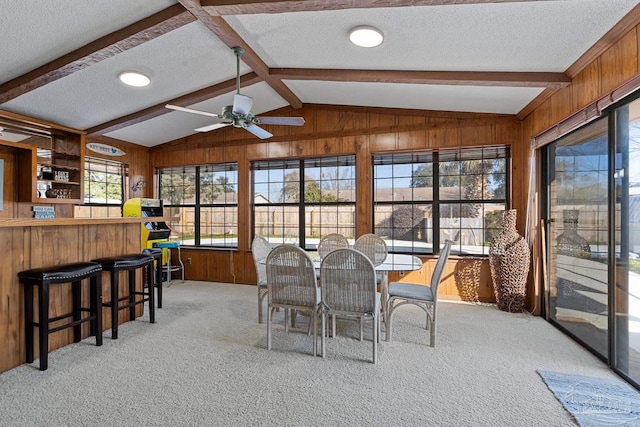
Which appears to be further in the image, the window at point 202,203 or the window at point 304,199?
the window at point 202,203

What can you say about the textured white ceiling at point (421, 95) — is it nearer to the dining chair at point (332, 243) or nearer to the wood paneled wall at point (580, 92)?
the wood paneled wall at point (580, 92)

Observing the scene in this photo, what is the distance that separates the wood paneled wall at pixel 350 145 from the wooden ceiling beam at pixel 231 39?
41.2 inches

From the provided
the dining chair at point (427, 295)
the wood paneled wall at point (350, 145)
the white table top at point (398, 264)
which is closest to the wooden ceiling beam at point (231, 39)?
the wood paneled wall at point (350, 145)

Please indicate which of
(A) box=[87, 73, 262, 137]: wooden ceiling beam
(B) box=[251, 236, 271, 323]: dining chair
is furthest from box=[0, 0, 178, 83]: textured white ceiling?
(B) box=[251, 236, 271, 323]: dining chair

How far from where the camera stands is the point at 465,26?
99.3 inches

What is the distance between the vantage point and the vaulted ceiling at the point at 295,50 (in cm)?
238

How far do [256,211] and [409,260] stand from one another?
3051 millimetres

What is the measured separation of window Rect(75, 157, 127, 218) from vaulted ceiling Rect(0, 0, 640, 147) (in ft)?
3.21

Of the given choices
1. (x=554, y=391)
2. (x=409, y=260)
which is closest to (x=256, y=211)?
(x=409, y=260)

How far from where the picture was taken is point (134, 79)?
373 cm

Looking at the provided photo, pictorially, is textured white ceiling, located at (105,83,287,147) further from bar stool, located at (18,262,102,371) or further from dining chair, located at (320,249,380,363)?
dining chair, located at (320,249,380,363)

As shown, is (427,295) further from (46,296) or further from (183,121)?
(183,121)

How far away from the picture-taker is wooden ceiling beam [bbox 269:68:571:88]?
3133 millimetres

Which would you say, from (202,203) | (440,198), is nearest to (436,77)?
(440,198)
